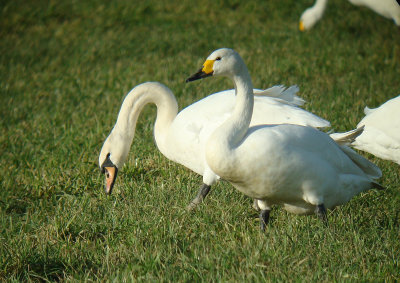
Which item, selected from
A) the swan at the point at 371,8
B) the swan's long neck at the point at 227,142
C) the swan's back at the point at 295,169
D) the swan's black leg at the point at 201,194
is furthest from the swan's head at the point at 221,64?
the swan at the point at 371,8

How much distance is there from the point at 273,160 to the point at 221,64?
717 mm

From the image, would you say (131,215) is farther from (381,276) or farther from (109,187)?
(381,276)

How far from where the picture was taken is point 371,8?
34.0 ft

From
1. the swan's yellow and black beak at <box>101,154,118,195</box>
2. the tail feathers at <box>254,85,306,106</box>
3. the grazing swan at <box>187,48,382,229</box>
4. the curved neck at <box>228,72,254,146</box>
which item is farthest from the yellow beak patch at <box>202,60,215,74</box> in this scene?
A: the swan's yellow and black beak at <box>101,154,118,195</box>

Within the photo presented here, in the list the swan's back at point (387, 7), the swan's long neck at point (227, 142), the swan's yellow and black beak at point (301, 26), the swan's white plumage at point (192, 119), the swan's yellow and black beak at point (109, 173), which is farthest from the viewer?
the swan's yellow and black beak at point (301, 26)

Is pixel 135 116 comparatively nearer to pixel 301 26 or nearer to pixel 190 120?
pixel 190 120

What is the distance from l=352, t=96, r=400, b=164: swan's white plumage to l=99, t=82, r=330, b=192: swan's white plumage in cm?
86

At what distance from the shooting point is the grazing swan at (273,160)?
3.60 meters

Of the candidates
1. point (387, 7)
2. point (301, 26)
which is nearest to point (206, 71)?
point (387, 7)

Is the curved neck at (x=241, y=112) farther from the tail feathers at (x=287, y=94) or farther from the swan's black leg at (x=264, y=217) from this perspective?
the tail feathers at (x=287, y=94)

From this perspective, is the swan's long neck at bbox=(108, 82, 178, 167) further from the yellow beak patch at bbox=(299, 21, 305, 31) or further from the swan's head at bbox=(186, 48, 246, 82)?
the yellow beak patch at bbox=(299, 21, 305, 31)

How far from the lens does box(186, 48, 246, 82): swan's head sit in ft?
12.4

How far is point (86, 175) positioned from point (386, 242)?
118 inches

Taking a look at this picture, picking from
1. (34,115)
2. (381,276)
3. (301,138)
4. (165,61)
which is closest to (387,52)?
(165,61)
